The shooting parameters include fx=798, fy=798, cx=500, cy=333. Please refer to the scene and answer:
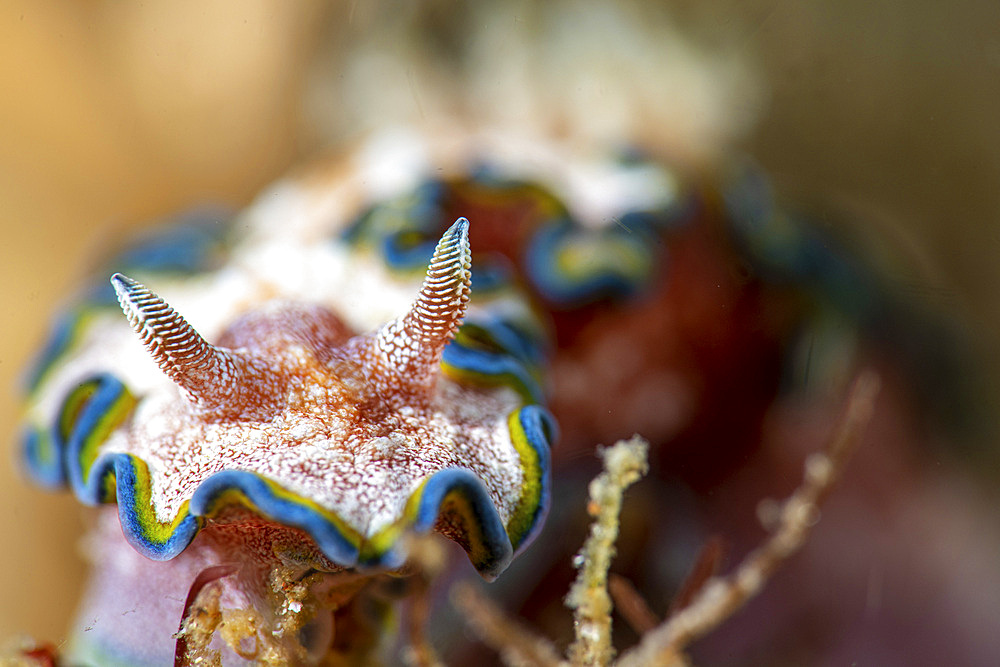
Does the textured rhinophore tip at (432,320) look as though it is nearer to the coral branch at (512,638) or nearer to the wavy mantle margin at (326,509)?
the wavy mantle margin at (326,509)

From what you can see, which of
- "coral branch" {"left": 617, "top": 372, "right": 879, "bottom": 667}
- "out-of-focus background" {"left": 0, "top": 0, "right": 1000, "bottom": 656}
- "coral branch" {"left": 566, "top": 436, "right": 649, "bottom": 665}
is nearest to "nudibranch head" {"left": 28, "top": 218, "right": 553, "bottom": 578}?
"coral branch" {"left": 566, "top": 436, "right": 649, "bottom": 665}

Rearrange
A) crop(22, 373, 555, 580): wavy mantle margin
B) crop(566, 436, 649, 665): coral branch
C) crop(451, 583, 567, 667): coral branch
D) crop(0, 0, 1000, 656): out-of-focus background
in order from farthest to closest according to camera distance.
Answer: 1. crop(0, 0, 1000, 656): out-of-focus background
2. crop(451, 583, 567, 667): coral branch
3. crop(566, 436, 649, 665): coral branch
4. crop(22, 373, 555, 580): wavy mantle margin

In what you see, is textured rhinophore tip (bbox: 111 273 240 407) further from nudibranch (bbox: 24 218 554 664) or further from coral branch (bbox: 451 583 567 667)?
coral branch (bbox: 451 583 567 667)

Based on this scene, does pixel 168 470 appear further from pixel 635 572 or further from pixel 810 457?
pixel 810 457

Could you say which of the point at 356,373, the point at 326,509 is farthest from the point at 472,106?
the point at 326,509

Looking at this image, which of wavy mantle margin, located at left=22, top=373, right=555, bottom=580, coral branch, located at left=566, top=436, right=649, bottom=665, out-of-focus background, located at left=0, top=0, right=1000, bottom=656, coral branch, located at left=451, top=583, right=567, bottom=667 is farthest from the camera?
out-of-focus background, located at left=0, top=0, right=1000, bottom=656

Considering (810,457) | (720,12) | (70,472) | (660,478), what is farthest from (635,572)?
(720,12)

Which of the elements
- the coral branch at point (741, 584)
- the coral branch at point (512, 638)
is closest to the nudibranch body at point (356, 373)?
the coral branch at point (512, 638)

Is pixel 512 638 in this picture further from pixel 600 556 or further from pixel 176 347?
pixel 176 347
